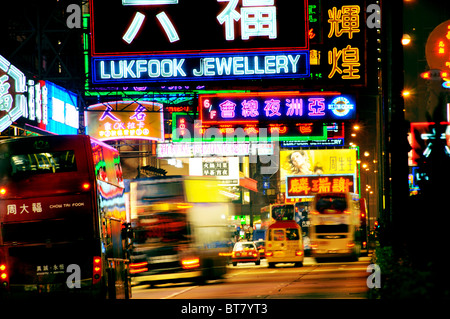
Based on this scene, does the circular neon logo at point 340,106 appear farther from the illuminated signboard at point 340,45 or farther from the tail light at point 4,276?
the tail light at point 4,276

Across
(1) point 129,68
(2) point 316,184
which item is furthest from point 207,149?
(2) point 316,184

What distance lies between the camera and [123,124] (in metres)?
28.8

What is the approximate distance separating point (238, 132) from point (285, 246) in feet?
31.7

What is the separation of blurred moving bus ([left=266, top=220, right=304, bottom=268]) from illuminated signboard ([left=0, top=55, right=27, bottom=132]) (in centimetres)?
1990

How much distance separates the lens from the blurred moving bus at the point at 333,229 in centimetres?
3862

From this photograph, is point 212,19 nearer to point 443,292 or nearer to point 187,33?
point 187,33

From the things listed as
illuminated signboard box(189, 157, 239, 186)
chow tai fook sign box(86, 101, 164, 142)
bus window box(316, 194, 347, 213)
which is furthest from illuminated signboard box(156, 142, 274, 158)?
illuminated signboard box(189, 157, 239, 186)

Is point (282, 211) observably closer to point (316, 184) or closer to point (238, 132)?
point (316, 184)

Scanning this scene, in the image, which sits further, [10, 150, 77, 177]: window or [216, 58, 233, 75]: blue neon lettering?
[216, 58, 233, 75]: blue neon lettering

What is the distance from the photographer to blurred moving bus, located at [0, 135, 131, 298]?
546 inches

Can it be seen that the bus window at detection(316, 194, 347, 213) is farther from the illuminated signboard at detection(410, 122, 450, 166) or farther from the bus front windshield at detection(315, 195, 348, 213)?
the illuminated signboard at detection(410, 122, 450, 166)

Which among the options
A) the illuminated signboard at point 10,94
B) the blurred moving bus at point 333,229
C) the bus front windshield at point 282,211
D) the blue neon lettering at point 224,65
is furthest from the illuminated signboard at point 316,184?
the illuminated signboard at point 10,94

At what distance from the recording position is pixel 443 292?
7109mm
